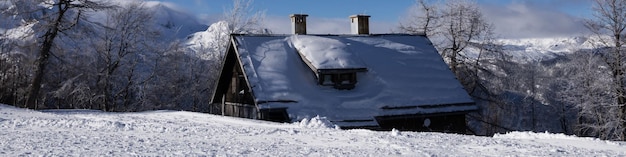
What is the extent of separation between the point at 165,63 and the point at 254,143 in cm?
3412

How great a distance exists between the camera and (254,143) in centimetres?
1005

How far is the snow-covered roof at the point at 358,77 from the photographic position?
1989 cm

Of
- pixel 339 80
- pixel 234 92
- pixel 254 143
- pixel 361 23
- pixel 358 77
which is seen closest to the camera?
pixel 254 143

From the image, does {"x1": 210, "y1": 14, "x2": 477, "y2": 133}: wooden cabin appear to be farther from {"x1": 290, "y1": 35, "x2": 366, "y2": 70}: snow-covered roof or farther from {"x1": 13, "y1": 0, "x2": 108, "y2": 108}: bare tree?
{"x1": 13, "y1": 0, "x2": 108, "y2": 108}: bare tree

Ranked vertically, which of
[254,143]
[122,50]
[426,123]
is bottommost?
[426,123]

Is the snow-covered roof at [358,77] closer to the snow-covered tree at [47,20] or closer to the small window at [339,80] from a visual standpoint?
the small window at [339,80]

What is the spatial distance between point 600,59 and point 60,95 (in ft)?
103

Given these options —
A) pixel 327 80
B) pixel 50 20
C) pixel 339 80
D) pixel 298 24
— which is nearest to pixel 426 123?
pixel 339 80

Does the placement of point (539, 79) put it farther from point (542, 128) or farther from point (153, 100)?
point (153, 100)

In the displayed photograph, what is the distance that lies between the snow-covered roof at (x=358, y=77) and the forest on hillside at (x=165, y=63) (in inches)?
303

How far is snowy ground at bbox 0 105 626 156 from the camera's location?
28.8ft

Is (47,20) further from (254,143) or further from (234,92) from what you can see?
(254,143)

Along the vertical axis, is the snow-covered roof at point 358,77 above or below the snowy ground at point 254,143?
above

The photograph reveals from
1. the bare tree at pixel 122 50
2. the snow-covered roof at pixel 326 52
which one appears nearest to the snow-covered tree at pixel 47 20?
the bare tree at pixel 122 50
